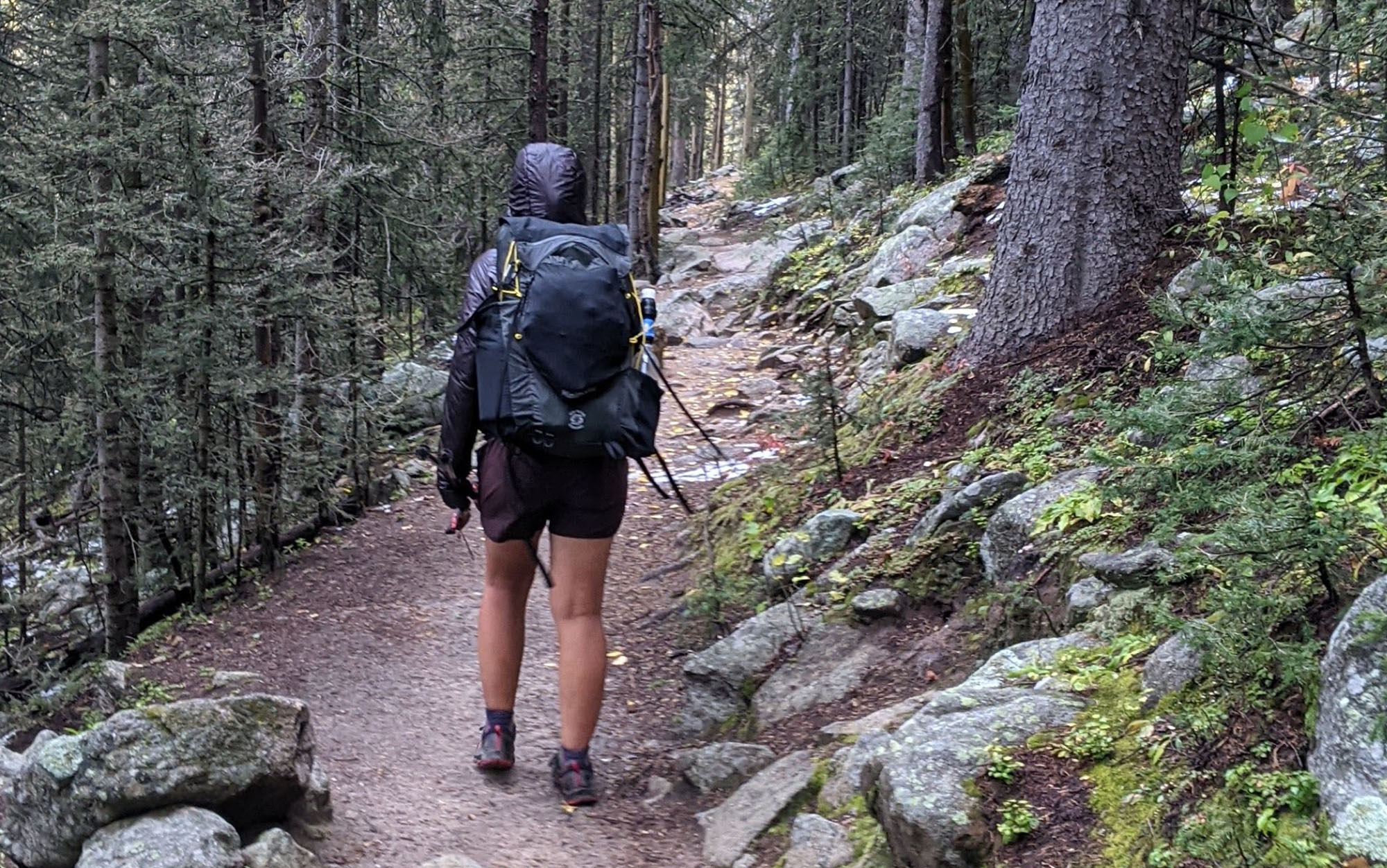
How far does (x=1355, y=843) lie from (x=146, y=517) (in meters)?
8.29

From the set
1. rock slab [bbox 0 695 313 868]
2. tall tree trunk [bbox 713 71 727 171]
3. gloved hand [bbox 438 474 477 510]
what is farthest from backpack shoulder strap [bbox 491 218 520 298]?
tall tree trunk [bbox 713 71 727 171]

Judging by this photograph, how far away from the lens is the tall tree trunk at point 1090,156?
5.91 m

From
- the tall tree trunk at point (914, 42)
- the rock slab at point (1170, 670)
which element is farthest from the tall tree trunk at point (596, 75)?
the rock slab at point (1170, 670)

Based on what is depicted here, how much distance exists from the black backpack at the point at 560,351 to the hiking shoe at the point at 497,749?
1.29m

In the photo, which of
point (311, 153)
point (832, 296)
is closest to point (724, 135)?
point (832, 296)

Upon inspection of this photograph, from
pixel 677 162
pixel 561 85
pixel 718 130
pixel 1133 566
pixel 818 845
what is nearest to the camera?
pixel 818 845

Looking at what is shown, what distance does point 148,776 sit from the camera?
11.2 feet

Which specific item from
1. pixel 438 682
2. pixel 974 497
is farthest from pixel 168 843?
pixel 974 497

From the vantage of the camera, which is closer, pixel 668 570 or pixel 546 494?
pixel 546 494

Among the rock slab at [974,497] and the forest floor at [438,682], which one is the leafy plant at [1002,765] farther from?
the rock slab at [974,497]

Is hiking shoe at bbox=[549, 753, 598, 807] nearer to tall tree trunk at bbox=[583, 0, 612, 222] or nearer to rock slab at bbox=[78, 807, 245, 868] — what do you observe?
rock slab at bbox=[78, 807, 245, 868]

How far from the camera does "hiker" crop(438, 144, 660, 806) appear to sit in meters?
3.71

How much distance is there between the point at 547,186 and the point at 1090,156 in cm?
354

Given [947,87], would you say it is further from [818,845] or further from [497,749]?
[818,845]
